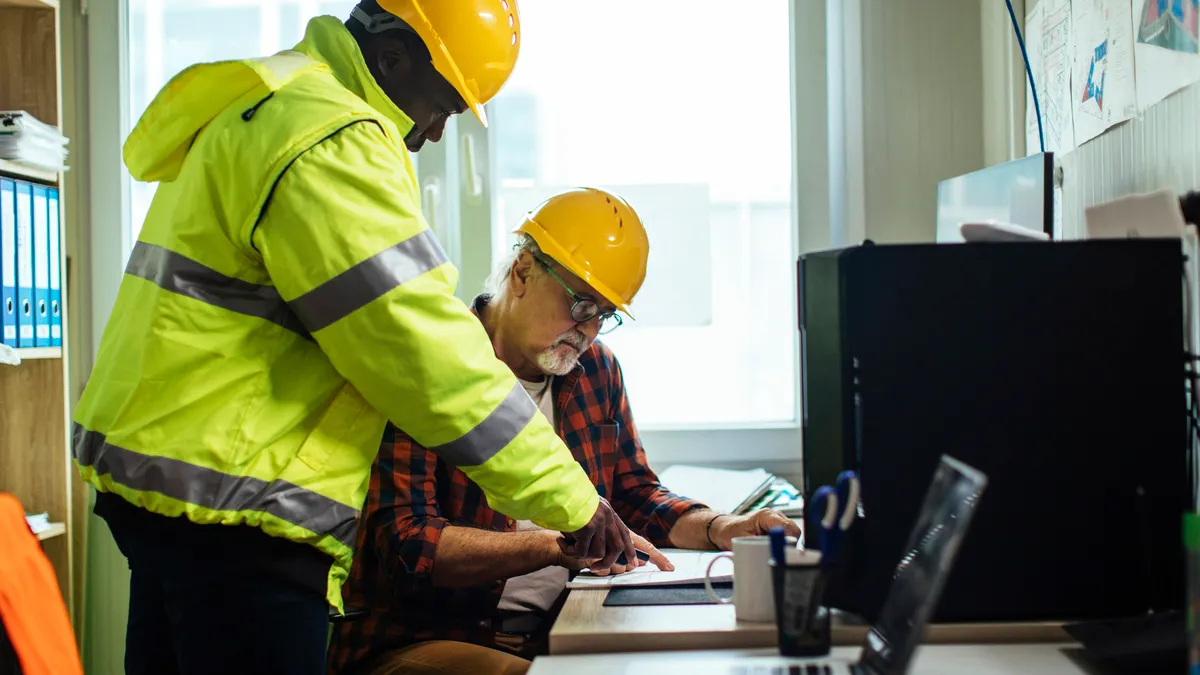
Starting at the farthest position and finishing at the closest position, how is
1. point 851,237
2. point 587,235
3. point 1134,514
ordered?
point 851,237 → point 587,235 → point 1134,514

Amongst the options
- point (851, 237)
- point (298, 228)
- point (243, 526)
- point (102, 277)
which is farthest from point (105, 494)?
point (851, 237)

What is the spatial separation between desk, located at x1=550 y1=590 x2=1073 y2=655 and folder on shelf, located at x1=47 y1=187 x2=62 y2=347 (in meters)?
1.74

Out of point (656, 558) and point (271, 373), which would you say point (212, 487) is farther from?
point (656, 558)

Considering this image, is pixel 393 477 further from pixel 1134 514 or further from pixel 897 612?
pixel 1134 514

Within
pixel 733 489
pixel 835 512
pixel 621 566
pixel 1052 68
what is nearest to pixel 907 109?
pixel 1052 68

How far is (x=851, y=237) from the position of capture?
269cm

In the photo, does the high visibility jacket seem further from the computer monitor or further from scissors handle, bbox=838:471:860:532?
the computer monitor

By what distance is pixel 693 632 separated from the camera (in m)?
1.12

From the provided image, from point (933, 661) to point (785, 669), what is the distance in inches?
5.9

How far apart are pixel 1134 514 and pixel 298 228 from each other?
0.95 metres

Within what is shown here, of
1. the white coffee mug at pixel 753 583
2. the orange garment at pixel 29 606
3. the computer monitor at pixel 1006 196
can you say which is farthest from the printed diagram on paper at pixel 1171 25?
the orange garment at pixel 29 606

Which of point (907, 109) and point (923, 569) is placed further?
point (907, 109)

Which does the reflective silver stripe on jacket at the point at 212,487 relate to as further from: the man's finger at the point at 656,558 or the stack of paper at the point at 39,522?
the stack of paper at the point at 39,522

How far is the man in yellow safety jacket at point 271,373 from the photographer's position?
115 centimetres
